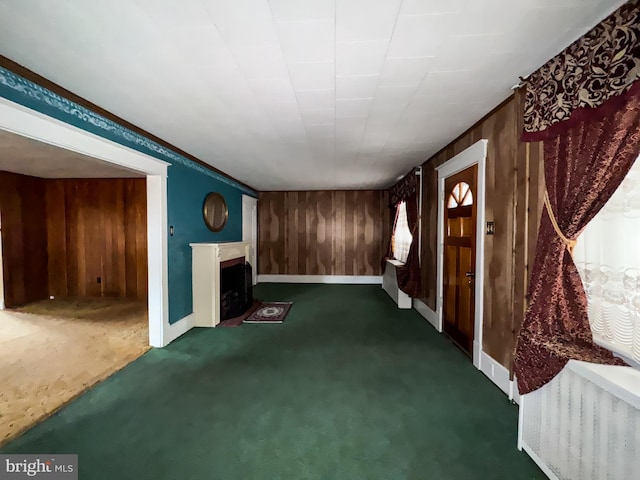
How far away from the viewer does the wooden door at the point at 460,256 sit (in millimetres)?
2855

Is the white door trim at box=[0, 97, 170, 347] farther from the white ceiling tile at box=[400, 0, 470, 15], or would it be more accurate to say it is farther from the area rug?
the white ceiling tile at box=[400, 0, 470, 15]

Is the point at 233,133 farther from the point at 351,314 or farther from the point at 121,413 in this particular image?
the point at 351,314

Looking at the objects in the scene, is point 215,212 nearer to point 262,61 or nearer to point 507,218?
→ point 262,61

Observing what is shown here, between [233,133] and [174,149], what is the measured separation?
3.45 ft

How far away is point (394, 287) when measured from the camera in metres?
5.32

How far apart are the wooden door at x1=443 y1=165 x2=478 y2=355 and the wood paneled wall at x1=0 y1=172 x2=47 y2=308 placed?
280 inches

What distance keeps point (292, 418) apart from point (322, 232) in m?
5.39

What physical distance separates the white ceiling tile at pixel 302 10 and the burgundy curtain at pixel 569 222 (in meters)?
1.41

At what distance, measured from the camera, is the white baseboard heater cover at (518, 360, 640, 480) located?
1.09 meters

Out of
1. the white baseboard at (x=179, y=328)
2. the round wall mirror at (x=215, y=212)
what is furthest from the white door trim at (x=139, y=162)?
the round wall mirror at (x=215, y=212)

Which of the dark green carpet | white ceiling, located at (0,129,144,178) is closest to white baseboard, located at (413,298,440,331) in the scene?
the dark green carpet

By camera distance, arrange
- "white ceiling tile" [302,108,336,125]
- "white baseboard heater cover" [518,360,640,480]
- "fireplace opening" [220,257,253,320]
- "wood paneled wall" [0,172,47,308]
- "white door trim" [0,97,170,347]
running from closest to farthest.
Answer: "white baseboard heater cover" [518,360,640,480], "white door trim" [0,97,170,347], "white ceiling tile" [302,108,336,125], "fireplace opening" [220,257,253,320], "wood paneled wall" [0,172,47,308]

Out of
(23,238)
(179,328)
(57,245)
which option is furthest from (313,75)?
(57,245)

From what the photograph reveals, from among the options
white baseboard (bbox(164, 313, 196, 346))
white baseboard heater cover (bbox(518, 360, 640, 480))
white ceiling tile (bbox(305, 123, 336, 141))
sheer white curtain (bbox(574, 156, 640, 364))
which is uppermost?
white ceiling tile (bbox(305, 123, 336, 141))
